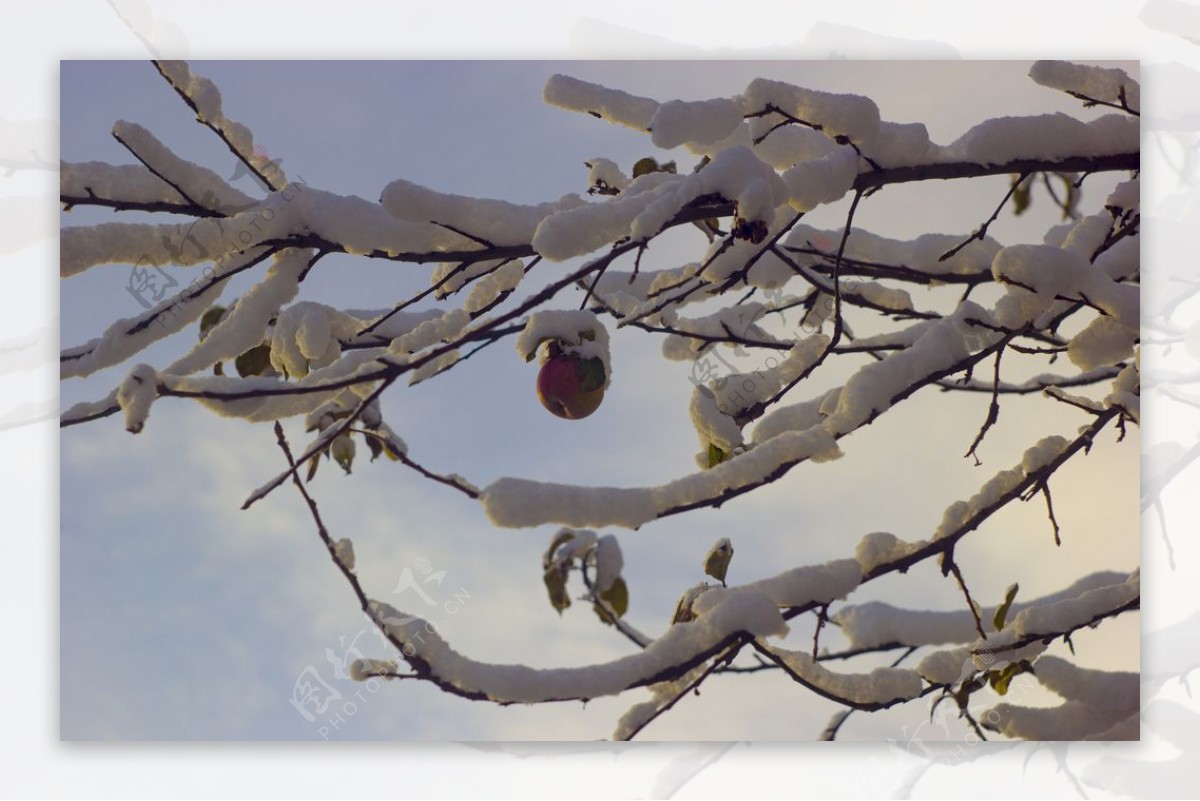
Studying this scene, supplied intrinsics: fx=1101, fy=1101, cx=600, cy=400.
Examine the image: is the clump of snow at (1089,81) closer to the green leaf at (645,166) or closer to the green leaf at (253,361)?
the green leaf at (645,166)

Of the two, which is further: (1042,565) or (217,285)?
(1042,565)

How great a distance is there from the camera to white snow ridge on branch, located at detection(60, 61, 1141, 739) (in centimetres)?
143

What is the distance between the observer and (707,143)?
4.80 feet

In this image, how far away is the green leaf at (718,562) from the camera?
5.39 ft

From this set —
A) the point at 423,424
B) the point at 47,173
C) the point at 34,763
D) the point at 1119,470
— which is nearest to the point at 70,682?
the point at 34,763

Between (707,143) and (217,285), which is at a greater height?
(707,143)

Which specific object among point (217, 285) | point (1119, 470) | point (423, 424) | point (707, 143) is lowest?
point (1119, 470)

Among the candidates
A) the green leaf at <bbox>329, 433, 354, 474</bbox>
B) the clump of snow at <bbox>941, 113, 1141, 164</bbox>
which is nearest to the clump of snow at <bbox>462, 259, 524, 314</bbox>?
the green leaf at <bbox>329, 433, 354, 474</bbox>

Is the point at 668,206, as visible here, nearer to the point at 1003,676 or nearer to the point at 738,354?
the point at 738,354

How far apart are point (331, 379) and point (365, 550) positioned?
1.33 feet

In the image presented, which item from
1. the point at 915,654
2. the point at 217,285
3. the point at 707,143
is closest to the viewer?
the point at 707,143

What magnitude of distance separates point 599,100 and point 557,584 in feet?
2.21

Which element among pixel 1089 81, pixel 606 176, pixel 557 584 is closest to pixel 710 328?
pixel 606 176

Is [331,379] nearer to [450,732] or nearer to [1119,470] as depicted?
[450,732]
